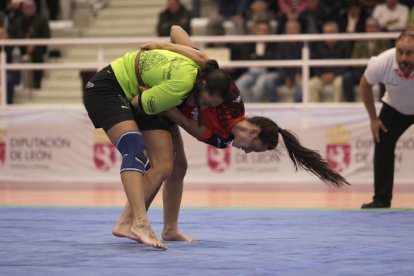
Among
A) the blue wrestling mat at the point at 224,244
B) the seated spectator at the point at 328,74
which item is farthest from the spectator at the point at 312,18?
the blue wrestling mat at the point at 224,244

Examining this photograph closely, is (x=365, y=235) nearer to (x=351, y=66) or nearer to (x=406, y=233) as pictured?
(x=406, y=233)

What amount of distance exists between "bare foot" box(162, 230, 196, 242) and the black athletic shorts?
716 mm

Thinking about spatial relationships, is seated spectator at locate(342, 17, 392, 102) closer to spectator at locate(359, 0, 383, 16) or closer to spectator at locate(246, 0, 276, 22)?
spectator at locate(359, 0, 383, 16)

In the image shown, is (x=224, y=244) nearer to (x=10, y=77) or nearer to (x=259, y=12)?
(x=259, y=12)

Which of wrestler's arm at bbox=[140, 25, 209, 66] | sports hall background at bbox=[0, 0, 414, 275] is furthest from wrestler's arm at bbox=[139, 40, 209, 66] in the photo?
sports hall background at bbox=[0, 0, 414, 275]

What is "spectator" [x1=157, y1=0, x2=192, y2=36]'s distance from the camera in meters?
12.4

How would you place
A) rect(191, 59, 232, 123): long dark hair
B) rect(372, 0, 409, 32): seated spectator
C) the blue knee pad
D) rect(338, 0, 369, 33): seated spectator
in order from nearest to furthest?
rect(191, 59, 232, 123): long dark hair, the blue knee pad, rect(372, 0, 409, 32): seated spectator, rect(338, 0, 369, 33): seated spectator

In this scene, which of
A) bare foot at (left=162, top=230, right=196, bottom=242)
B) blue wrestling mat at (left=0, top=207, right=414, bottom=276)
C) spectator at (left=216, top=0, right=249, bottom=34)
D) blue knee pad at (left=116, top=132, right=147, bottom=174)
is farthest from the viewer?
spectator at (left=216, top=0, right=249, bottom=34)

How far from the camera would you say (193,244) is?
19.3ft

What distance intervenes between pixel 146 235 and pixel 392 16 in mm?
7200

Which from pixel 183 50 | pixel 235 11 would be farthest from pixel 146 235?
pixel 235 11

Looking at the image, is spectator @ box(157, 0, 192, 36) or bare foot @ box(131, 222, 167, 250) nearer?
bare foot @ box(131, 222, 167, 250)

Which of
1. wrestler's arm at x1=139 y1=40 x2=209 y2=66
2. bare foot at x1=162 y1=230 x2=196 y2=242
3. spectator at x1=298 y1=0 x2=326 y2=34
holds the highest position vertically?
wrestler's arm at x1=139 y1=40 x2=209 y2=66

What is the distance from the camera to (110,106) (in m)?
5.77
